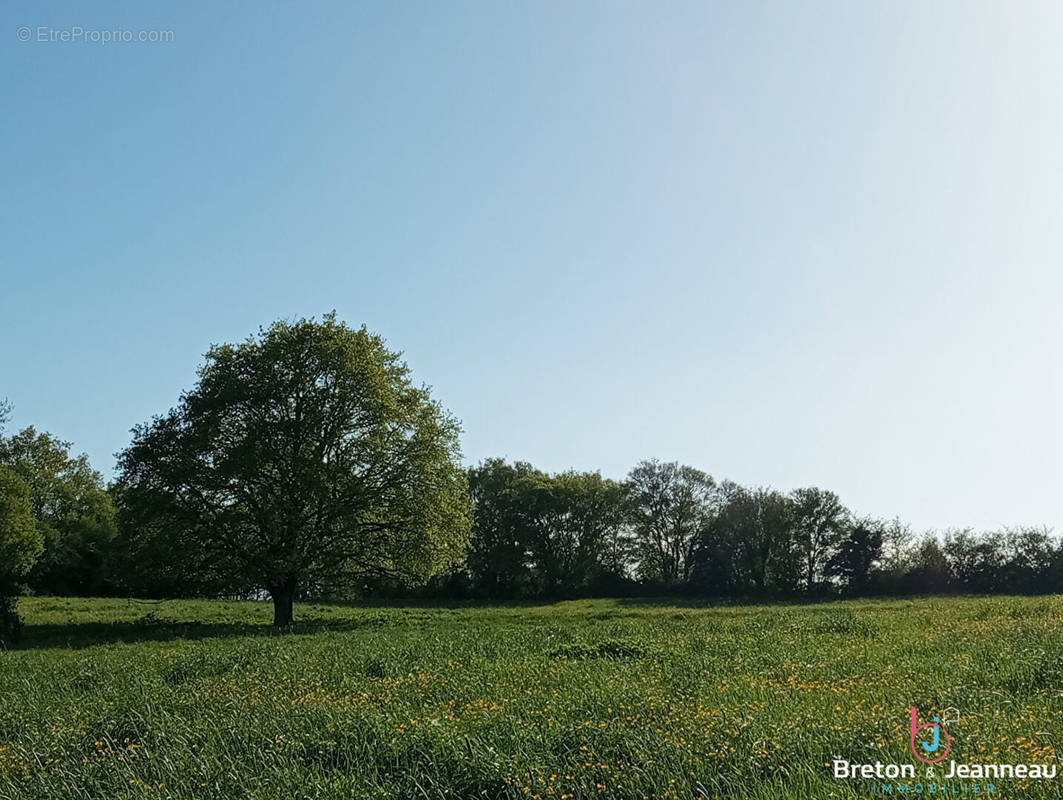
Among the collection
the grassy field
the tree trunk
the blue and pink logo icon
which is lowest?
the tree trunk

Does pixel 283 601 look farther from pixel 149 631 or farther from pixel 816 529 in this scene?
pixel 816 529

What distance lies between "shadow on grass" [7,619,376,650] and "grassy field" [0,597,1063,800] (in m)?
9.29

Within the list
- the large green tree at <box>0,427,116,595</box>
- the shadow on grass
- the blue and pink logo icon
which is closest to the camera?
the blue and pink logo icon

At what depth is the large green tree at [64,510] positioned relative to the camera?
68.1m

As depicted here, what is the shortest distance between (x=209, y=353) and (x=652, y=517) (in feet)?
200

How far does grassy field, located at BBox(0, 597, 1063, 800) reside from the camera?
7473 mm

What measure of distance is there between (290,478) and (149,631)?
8.70 m

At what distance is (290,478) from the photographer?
3550 cm

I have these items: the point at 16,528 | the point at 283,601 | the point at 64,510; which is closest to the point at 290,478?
the point at 283,601

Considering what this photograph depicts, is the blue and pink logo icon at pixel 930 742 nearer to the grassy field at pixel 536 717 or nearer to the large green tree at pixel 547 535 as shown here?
the grassy field at pixel 536 717

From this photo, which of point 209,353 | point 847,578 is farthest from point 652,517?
point 209,353

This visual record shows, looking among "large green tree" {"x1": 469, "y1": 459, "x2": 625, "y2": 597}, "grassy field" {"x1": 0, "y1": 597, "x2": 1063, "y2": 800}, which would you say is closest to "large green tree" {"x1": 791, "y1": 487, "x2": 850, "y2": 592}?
"large green tree" {"x1": 469, "y1": 459, "x2": 625, "y2": 597}

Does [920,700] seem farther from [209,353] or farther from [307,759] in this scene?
[209,353]

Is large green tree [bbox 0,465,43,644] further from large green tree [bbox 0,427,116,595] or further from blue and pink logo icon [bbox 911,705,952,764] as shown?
blue and pink logo icon [bbox 911,705,952,764]
